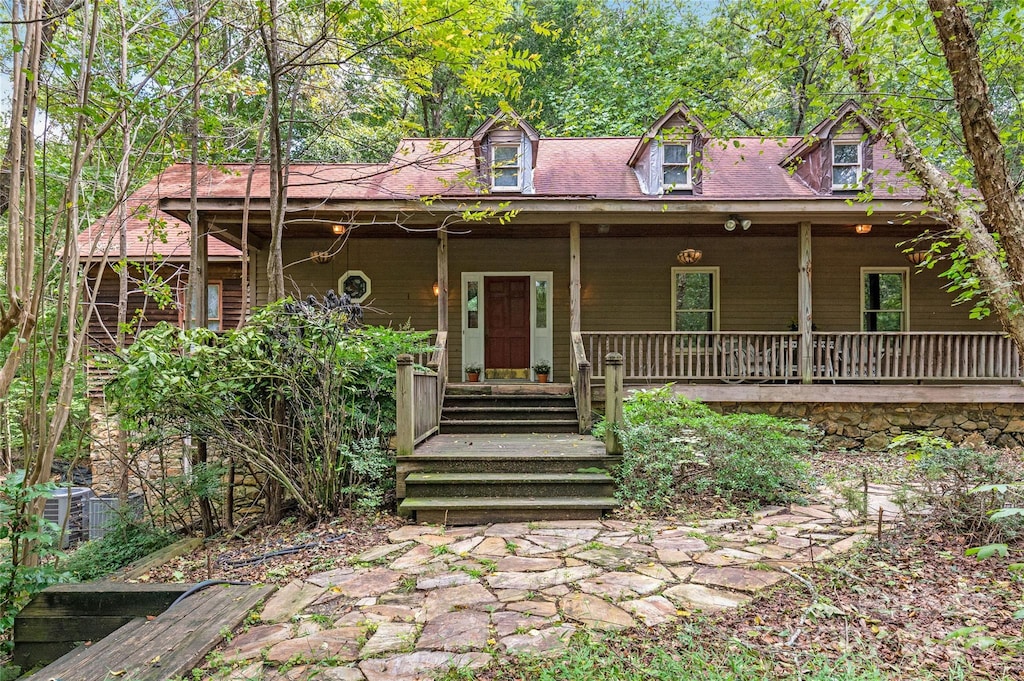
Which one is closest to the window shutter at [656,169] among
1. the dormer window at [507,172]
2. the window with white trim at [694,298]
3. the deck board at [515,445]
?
the window with white trim at [694,298]

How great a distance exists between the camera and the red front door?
34.2 ft

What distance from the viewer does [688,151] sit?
10055mm

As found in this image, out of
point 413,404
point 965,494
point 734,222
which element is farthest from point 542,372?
point 965,494

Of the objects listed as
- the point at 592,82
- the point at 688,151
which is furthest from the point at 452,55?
the point at 592,82

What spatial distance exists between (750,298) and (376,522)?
8.02 metres

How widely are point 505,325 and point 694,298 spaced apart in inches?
139

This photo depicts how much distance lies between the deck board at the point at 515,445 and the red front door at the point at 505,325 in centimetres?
318

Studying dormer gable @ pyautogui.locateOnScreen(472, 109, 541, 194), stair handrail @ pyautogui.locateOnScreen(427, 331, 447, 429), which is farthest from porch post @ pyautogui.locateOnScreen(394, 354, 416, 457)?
dormer gable @ pyautogui.locateOnScreen(472, 109, 541, 194)

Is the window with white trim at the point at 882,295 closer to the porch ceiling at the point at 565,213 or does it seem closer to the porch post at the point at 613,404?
the porch ceiling at the point at 565,213

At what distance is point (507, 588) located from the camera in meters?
3.38

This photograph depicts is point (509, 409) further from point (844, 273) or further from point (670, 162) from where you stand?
point (844, 273)

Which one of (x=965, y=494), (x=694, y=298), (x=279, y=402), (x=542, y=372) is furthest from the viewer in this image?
(x=694, y=298)

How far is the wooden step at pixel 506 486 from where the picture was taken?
5180 millimetres

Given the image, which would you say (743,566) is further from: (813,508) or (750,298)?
(750,298)
